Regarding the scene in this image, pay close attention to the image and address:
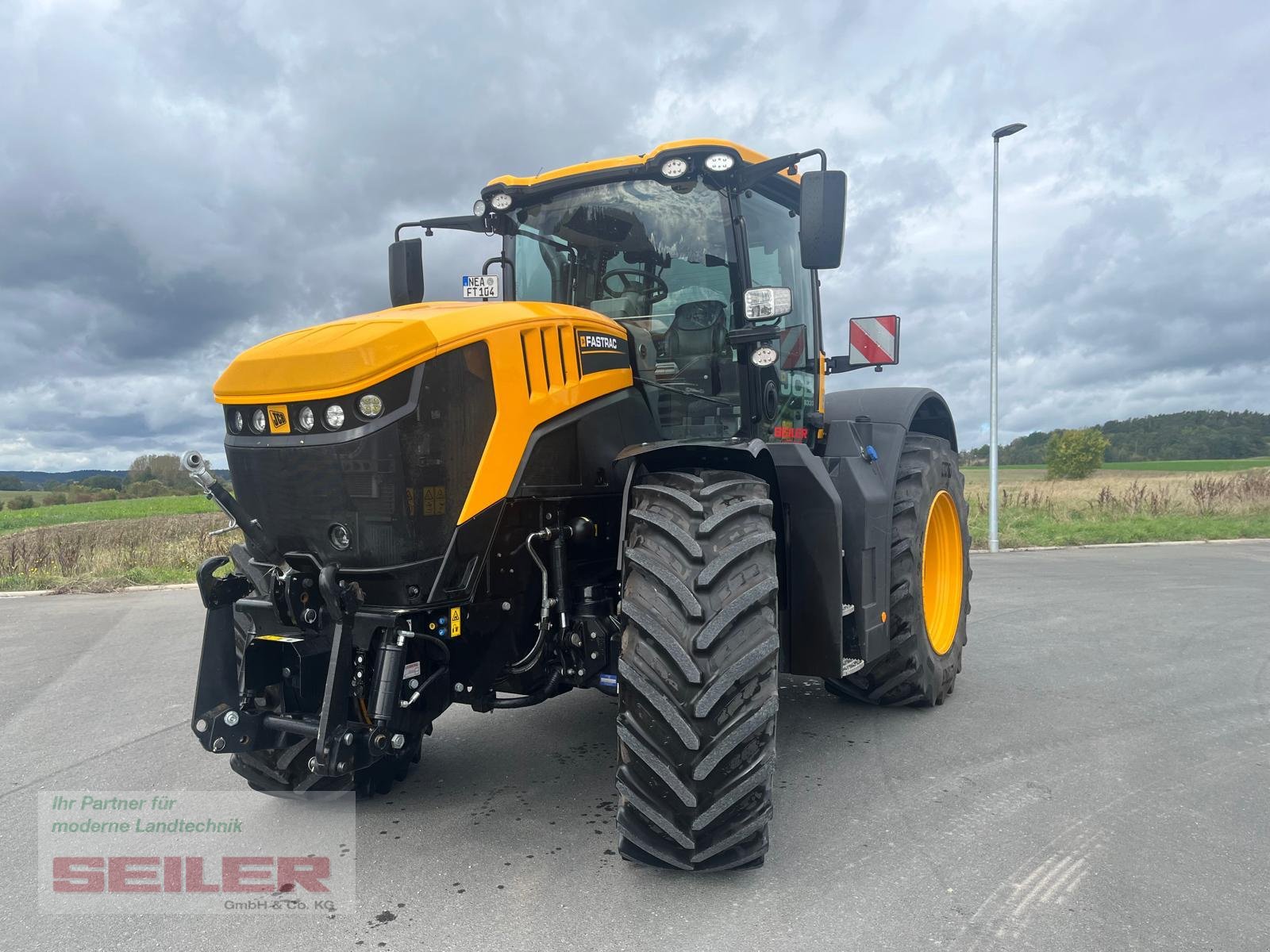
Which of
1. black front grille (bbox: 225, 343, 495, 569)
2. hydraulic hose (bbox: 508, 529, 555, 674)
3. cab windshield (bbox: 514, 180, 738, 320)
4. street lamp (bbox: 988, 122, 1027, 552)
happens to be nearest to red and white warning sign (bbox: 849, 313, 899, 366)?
cab windshield (bbox: 514, 180, 738, 320)

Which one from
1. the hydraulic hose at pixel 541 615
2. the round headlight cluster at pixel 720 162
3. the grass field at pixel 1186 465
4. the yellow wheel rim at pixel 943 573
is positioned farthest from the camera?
the grass field at pixel 1186 465

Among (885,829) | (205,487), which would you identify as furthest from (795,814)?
(205,487)

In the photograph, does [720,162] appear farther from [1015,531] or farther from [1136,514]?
[1136,514]

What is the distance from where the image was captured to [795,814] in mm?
3752

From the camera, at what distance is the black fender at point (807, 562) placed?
3840mm

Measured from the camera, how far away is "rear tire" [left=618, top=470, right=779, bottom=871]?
2.96m

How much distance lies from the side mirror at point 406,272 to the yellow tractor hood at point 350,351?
42.6 inches

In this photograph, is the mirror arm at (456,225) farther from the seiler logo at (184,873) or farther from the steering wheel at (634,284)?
the seiler logo at (184,873)

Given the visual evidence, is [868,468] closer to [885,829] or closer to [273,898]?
[885,829]

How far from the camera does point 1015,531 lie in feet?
59.7

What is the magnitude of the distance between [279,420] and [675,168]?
214 centimetres

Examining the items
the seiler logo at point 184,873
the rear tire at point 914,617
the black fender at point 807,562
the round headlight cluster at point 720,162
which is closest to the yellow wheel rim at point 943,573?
the rear tire at point 914,617

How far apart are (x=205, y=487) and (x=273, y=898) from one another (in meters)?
1.52

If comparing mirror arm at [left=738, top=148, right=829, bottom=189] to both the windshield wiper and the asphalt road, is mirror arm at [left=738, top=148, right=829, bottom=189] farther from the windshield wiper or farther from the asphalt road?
the asphalt road
